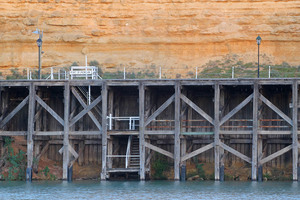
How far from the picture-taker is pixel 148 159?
1702 inches

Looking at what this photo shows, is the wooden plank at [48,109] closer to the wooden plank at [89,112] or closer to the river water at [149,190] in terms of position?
the wooden plank at [89,112]

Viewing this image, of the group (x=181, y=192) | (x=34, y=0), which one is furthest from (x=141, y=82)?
(x=34, y=0)

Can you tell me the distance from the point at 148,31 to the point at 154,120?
11.6 meters

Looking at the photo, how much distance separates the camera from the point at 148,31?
53344 mm

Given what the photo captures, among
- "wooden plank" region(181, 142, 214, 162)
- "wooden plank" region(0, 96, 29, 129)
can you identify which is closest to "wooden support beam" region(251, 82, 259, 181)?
"wooden plank" region(181, 142, 214, 162)

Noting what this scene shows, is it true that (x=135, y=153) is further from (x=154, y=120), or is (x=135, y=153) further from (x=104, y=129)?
(x=104, y=129)

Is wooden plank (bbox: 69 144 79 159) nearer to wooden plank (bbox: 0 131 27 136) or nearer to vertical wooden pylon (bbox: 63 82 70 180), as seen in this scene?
vertical wooden pylon (bbox: 63 82 70 180)

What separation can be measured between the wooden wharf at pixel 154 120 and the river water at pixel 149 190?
118cm

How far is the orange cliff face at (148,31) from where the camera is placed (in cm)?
5234

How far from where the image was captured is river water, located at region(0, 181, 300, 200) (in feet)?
117

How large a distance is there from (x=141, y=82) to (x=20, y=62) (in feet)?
45.0

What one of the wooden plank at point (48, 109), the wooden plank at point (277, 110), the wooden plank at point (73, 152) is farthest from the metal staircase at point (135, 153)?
the wooden plank at point (277, 110)

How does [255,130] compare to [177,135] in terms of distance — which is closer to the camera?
[255,130]

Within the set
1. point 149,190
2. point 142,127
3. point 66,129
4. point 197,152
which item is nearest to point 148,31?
point 142,127
